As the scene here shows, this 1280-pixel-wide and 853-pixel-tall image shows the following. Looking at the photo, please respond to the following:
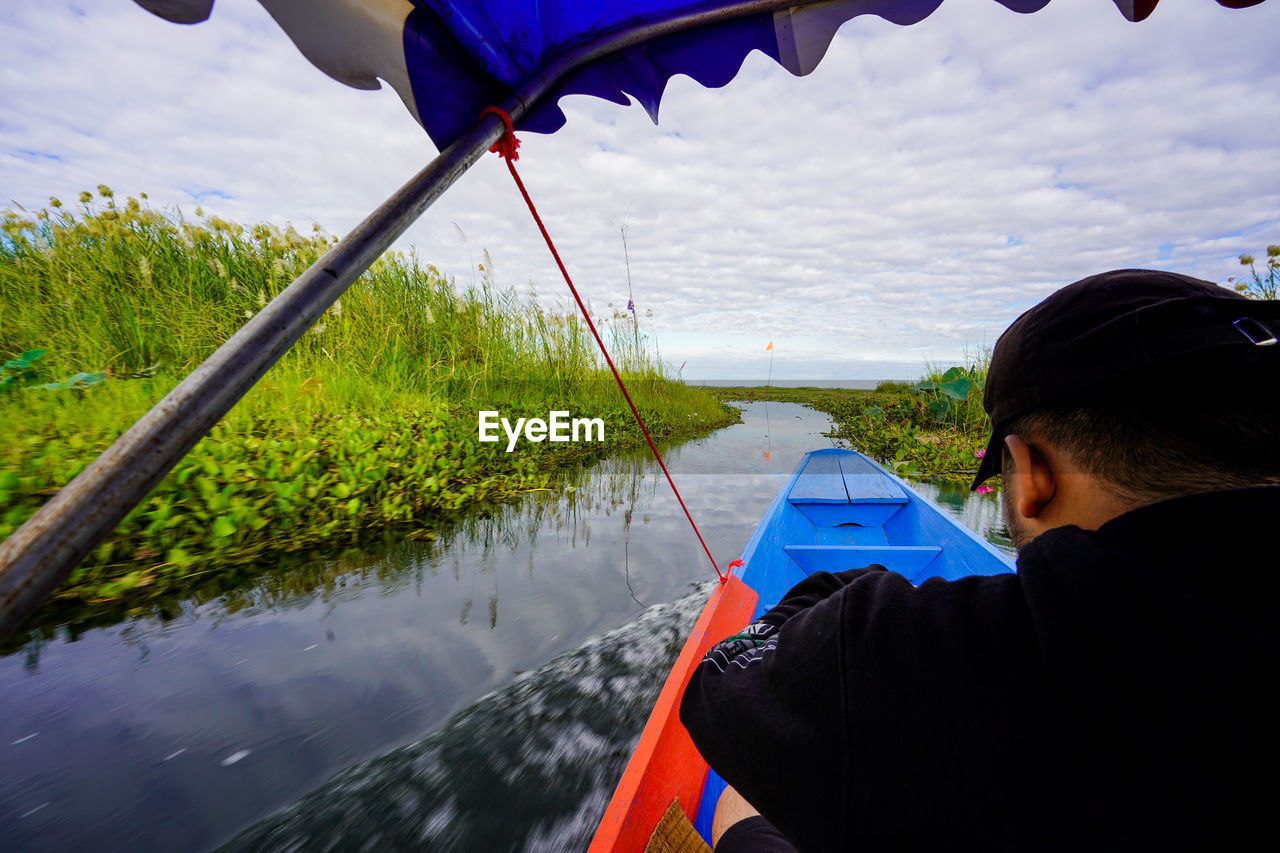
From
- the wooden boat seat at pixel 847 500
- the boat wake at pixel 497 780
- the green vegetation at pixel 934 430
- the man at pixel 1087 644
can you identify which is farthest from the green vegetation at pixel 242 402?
the green vegetation at pixel 934 430

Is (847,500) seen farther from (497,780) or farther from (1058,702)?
(1058,702)

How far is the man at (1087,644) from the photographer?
18.1 inches

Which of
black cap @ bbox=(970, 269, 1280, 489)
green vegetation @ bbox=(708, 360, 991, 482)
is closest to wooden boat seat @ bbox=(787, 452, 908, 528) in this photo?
green vegetation @ bbox=(708, 360, 991, 482)

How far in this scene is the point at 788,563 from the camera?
9.70 feet

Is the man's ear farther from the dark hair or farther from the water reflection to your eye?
the water reflection

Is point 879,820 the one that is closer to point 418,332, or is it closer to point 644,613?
point 644,613

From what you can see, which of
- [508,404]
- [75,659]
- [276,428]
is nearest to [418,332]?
[508,404]

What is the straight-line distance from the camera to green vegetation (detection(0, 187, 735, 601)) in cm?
241

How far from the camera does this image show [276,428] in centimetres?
336

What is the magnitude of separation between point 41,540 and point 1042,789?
1.01 meters

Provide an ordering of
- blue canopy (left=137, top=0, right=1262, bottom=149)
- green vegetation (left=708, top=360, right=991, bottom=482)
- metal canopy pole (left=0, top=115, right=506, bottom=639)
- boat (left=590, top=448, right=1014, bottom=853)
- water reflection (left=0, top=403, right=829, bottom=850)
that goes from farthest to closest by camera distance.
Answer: green vegetation (left=708, top=360, right=991, bottom=482)
water reflection (left=0, top=403, right=829, bottom=850)
boat (left=590, top=448, right=1014, bottom=853)
blue canopy (left=137, top=0, right=1262, bottom=149)
metal canopy pole (left=0, top=115, right=506, bottom=639)

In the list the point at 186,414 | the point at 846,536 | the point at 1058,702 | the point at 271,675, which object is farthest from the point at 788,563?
the point at 186,414

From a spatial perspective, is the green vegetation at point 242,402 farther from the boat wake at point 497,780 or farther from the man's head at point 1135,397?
the man's head at point 1135,397

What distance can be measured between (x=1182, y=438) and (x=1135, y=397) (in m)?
0.07
